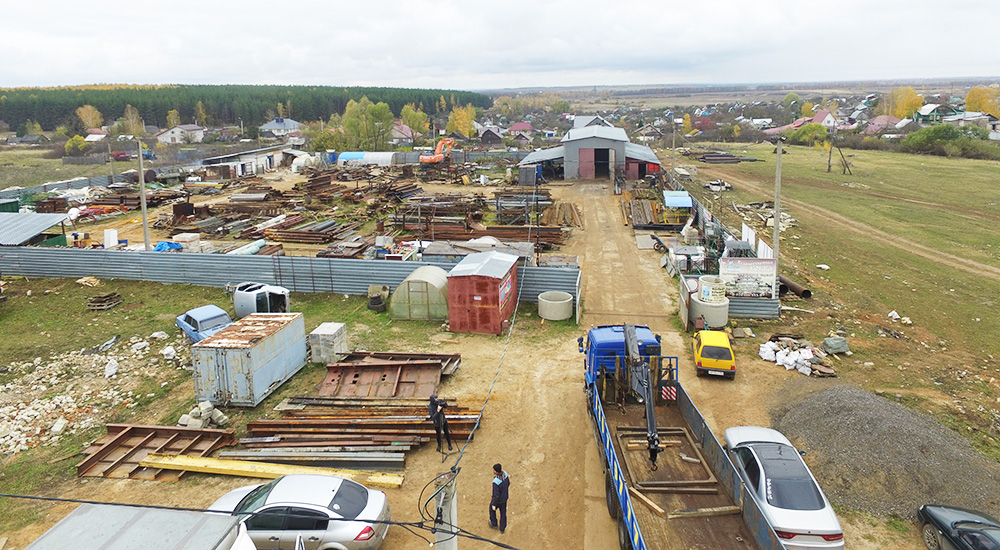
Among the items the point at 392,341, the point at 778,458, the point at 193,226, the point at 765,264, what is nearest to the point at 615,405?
the point at 778,458

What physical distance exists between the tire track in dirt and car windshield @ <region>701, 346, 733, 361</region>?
57.5ft

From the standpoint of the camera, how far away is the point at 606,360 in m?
13.5

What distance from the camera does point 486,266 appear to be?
20.6m

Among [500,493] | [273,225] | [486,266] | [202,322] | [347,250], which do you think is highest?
[273,225]

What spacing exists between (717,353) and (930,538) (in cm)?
703

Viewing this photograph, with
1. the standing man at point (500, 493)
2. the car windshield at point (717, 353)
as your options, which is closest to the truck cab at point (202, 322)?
the standing man at point (500, 493)

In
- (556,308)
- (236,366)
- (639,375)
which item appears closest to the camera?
(639,375)

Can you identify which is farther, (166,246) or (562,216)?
(562,216)

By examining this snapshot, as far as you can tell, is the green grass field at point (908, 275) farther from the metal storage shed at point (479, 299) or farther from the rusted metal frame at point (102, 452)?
the rusted metal frame at point (102, 452)

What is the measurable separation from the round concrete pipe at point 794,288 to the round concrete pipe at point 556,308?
27.5 ft

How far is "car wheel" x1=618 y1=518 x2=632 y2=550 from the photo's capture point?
371 inches

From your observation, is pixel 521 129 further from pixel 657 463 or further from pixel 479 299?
pixel 657 463

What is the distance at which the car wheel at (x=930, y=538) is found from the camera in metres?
9.52

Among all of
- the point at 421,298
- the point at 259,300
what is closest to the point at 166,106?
the point at 259,300
